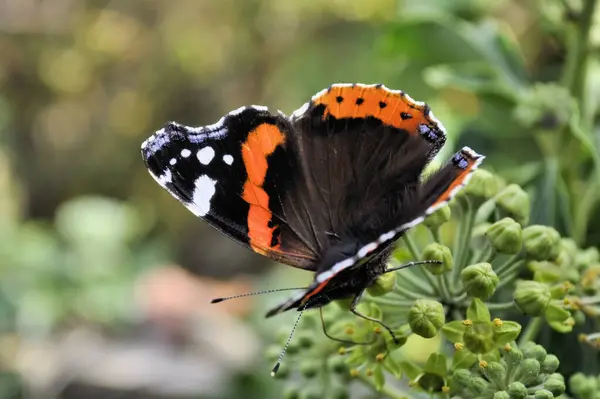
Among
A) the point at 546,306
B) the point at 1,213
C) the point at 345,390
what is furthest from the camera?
the point at 1,213

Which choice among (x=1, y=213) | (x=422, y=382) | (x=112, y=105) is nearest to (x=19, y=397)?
(x=1, y=213)

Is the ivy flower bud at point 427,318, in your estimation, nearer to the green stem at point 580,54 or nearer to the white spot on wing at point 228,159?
the white spot on wing at point 228,159

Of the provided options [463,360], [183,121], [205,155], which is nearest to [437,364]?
[463,360]

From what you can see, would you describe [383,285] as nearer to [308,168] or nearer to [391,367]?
[391,367]

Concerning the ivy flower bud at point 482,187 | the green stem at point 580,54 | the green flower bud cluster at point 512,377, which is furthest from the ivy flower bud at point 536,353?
the green stem at point 580,54

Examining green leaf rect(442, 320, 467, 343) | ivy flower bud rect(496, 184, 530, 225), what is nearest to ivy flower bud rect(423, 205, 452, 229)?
ivy flower bud rect(496, 184, 530, 225)

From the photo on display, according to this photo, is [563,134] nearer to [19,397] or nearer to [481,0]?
[481,0]
